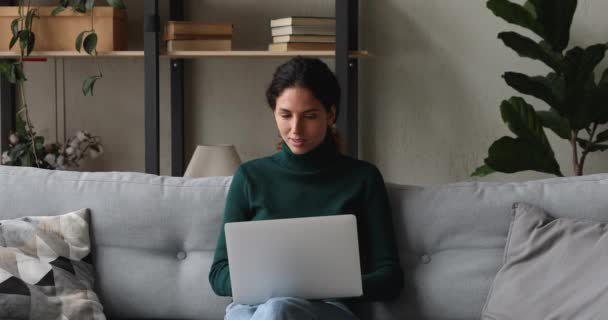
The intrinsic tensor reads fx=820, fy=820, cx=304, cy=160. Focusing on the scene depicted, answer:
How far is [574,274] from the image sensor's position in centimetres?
185

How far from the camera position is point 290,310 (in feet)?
5.65

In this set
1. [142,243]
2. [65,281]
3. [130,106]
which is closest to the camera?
[65,281]

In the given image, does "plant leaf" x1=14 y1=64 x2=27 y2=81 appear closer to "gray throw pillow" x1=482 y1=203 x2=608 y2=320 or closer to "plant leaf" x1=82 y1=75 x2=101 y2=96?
"plant leaf" x1=82 y1=75 x2=101 y2=96

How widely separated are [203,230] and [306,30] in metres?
1.26

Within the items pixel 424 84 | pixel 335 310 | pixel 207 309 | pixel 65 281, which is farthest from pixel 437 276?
pixel 424 84

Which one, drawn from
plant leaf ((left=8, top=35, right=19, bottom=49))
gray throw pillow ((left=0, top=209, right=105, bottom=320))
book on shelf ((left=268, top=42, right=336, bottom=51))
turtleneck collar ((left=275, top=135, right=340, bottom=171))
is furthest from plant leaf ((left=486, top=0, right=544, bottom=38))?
plant leaf ((left=8, top=35, right=19, bottom=49))

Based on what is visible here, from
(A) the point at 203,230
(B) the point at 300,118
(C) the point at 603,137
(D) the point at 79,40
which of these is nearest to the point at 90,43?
(D) the point at 79,40

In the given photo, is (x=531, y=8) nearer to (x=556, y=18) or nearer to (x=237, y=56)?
(x=556, y=18)

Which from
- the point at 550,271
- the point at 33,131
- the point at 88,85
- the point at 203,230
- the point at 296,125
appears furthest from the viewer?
the point at 33,131

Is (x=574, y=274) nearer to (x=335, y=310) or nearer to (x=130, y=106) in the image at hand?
(x=335, y=310)

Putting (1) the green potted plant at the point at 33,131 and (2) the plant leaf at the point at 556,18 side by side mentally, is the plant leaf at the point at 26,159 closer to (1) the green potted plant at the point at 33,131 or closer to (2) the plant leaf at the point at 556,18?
(1) the green potted plant at the point at 33,131

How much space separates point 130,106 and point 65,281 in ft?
6.00

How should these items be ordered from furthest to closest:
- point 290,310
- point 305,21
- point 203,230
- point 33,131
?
point 33,131
point 305,21
point 203,230
point 290,310

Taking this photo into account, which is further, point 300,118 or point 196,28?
point 196,28
